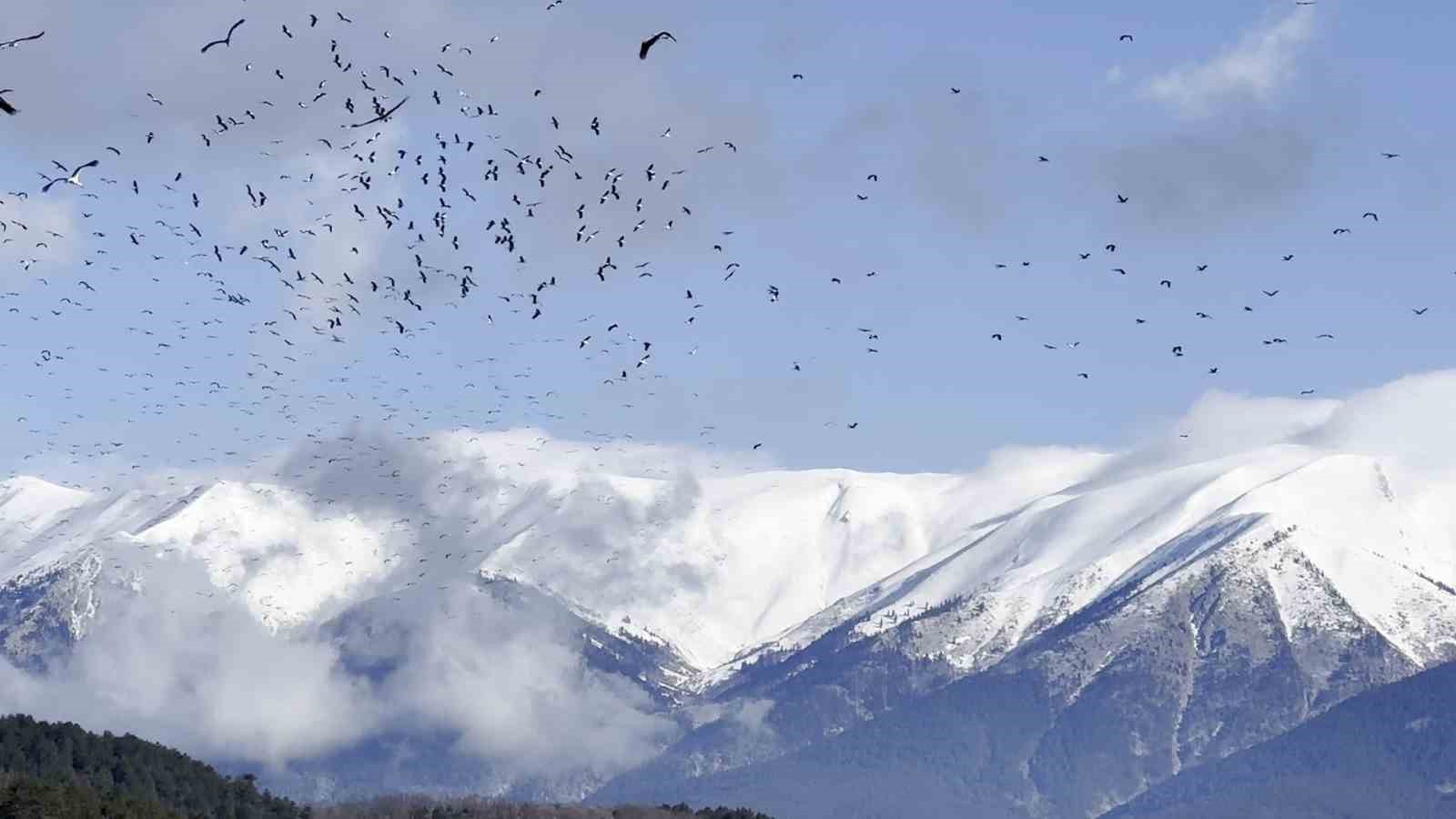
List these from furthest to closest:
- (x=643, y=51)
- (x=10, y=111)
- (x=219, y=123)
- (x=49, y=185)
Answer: (x=219, y=123) → (x=49, y=185) → (x=643, y=51) → (x=10, y=111)

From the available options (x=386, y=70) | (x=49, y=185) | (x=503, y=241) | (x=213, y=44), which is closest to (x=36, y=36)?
(x=213, y=44)

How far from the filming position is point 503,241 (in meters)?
125

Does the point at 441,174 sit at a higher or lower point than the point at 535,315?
higher

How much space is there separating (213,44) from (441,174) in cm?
3995

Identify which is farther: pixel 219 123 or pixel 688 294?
pixel 688 294

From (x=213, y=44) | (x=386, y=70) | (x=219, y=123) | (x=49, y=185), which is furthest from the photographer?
(x=219, y=123)

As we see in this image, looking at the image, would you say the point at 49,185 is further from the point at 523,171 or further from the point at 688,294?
the point at 688,294

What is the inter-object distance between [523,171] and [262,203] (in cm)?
1400

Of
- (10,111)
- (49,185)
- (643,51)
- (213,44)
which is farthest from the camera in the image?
(49,185)

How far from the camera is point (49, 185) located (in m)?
83.9

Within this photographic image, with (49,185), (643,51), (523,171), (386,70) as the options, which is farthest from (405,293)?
(643,51)

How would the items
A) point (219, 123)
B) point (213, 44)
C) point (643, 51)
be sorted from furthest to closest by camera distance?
point (219, 123) < point (213, 44) < point (643, 51)

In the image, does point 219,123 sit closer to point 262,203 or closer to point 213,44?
point 262,203

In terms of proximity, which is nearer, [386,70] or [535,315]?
[386,70]
